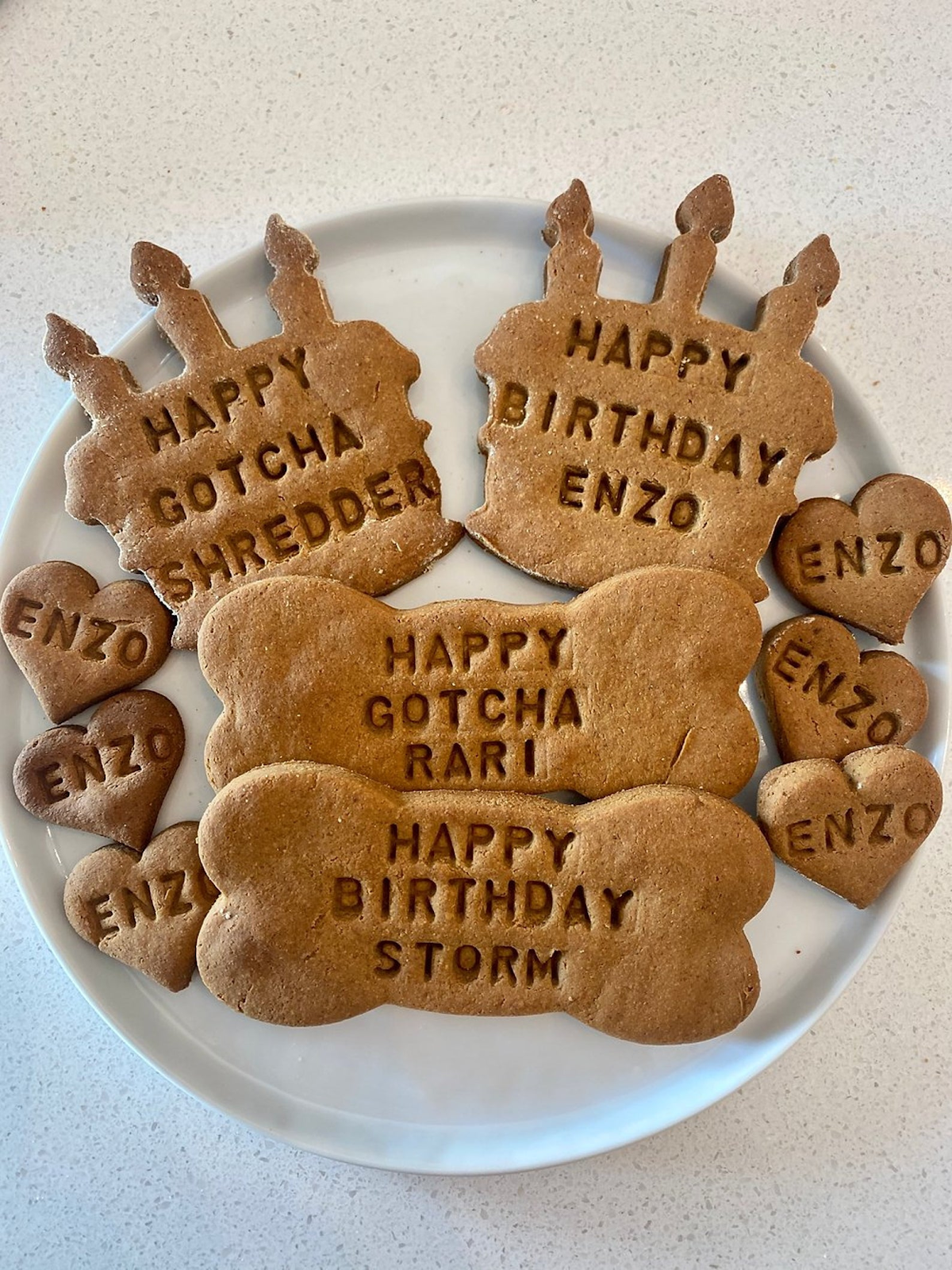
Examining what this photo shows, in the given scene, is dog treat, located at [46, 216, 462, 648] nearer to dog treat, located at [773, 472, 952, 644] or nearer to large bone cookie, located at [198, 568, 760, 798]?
large bone cookie, located at [198, 568, 760, 798]

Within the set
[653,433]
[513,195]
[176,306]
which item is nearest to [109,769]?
[176,306]

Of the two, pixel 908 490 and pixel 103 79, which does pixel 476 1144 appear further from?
pixel 103 79

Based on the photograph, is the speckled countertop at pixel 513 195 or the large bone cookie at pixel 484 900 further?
the speckled countertop at pixel 513 195

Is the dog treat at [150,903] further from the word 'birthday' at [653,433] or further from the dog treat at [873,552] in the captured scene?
the dog treat at [873,552]

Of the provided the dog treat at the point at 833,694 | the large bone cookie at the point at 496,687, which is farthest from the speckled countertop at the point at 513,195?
the large bone cookie at the point at 496,687

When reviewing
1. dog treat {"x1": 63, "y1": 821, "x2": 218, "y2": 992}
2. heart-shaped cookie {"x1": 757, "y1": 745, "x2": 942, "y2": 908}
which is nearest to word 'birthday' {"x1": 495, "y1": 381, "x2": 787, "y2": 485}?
heart-shaped cookie {"x1": 757, "y1": 745, "x2": 942, "y2": 908}
